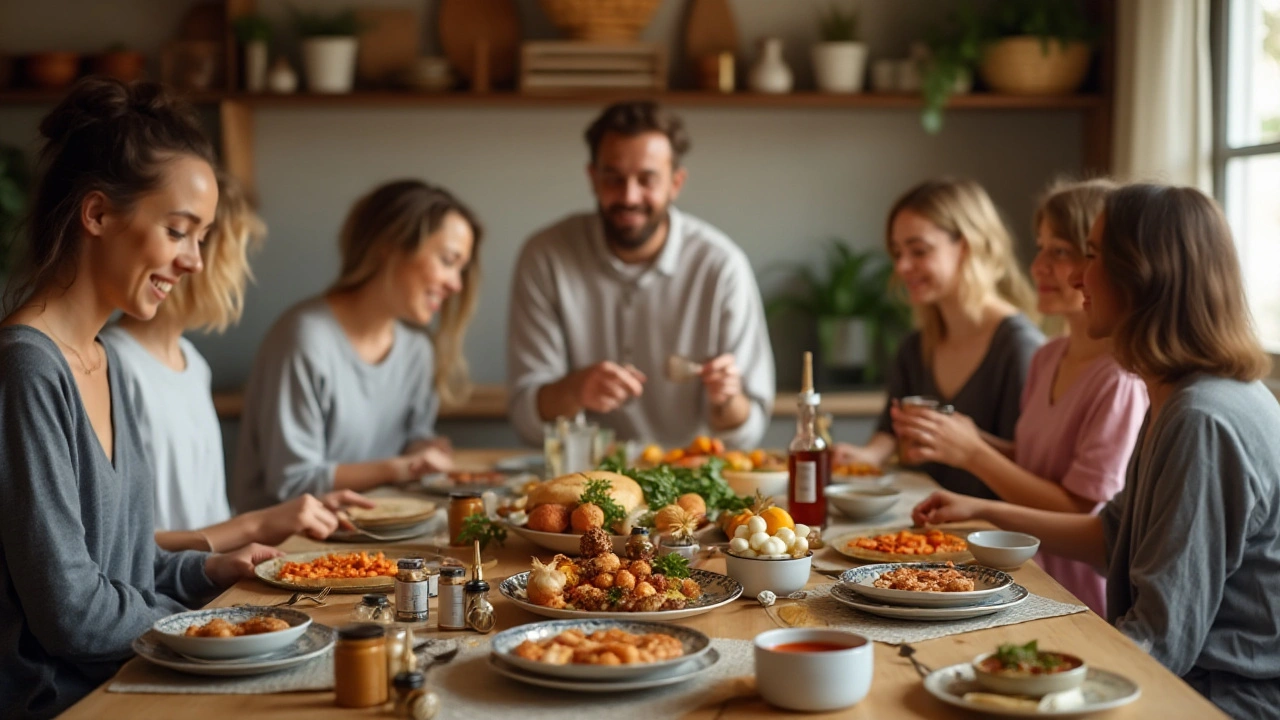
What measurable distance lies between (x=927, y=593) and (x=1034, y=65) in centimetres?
354

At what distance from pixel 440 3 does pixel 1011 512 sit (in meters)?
3.48

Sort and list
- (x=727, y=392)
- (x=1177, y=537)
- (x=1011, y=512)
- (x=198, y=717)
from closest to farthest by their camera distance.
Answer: (x=198, y=717) < (x=1177, y=537) < (x=1011, y=512) < (x=727, y=392)

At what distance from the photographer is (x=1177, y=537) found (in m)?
1.82

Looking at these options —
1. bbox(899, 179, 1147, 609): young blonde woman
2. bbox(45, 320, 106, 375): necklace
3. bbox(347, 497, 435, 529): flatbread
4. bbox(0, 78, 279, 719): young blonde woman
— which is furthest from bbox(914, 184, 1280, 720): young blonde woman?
bbox(45, 320, 106, 375): necklace

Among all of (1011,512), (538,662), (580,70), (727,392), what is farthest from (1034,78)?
(538,662)

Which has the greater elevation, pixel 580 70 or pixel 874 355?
pixel 580 70

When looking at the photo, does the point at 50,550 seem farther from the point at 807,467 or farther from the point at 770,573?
the point at 807,467

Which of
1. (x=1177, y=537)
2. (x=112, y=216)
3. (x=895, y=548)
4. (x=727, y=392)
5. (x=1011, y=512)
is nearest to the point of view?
(x=1177, y=537)

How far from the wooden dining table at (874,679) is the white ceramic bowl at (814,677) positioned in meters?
0.02

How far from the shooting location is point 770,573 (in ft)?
5.93

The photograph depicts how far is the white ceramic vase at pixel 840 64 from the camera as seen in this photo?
4844 mm

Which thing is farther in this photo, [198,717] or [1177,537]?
[1177,537]

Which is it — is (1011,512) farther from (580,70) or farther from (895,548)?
(580,70)

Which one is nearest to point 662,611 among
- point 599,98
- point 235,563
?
point 235,563
